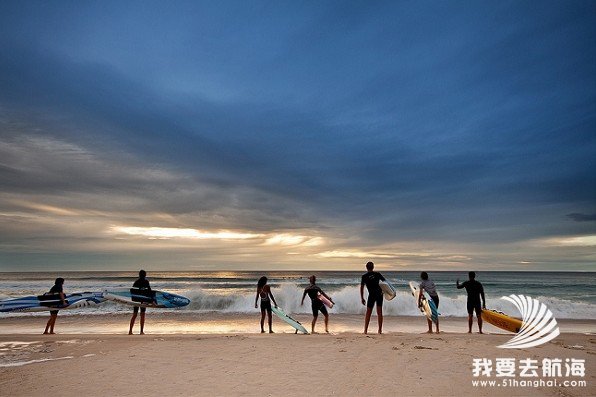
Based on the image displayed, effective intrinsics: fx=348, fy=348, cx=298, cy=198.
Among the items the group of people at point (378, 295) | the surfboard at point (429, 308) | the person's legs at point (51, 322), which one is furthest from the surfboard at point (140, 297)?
the surfboard at point (429, 308)

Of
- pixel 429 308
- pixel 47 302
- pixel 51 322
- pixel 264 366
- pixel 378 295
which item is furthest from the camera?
pixel 47 302

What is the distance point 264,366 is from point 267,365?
9 cm

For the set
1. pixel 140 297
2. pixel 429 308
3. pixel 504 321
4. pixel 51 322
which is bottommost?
pixel 51 322

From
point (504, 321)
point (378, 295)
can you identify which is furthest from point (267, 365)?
point (504, 321)

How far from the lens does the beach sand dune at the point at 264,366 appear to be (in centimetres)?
542

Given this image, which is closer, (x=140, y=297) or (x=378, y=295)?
(x=378, y=295)

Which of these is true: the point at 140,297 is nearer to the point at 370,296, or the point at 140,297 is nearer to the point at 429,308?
the point at 370,296

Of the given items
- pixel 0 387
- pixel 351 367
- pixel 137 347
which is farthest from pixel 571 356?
pixel 0 387

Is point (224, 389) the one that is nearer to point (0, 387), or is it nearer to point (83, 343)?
point (0, 387)

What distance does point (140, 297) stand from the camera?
41.2ft

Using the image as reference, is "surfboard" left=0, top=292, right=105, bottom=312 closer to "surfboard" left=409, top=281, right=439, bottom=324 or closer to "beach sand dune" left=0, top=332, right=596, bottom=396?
"beach sand dune" left=0, top=332, right=596, bottom=396

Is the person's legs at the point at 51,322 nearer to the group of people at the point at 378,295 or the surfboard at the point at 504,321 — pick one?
the group of people at the point at 378,295

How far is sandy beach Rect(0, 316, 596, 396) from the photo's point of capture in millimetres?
5445

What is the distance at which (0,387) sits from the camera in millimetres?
5668
